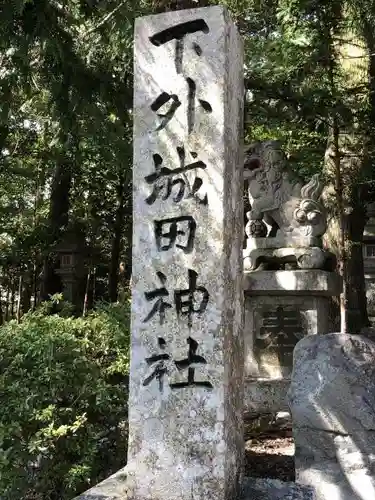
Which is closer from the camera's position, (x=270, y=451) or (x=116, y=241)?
(x=270, y=451)

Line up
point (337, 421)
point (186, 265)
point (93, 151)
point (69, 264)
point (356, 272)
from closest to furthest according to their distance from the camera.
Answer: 1. point (186, 265)
2. point (337, 421)
3. point (356, 272)
4. point (93, 151)
5. point (69, 264)

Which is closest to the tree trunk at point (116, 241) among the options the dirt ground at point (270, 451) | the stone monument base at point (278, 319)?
the stone monument base at point (278, 319)

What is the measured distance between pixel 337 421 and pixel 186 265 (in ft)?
6.08

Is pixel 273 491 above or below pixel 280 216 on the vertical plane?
below

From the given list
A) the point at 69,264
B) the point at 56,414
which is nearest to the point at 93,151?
the point at 69,264

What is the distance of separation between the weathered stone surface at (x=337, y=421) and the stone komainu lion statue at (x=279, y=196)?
2769 mm

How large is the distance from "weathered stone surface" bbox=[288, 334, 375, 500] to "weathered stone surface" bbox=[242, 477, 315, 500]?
108 centimetres

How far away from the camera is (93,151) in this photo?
11242 mm

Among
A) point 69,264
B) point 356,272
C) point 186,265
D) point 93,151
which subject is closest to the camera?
point 186,265

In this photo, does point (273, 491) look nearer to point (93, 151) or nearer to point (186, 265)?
point (186, 265)

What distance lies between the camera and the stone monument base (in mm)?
6219

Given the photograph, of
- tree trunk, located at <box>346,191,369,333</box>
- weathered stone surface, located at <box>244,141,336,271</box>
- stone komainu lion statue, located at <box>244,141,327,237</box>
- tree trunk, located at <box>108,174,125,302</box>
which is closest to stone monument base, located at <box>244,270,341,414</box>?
weathered stone surface, located at <box>244,141,336,271</box>

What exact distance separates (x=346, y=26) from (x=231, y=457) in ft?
19.5

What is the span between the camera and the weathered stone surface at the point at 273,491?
2.68 meters
